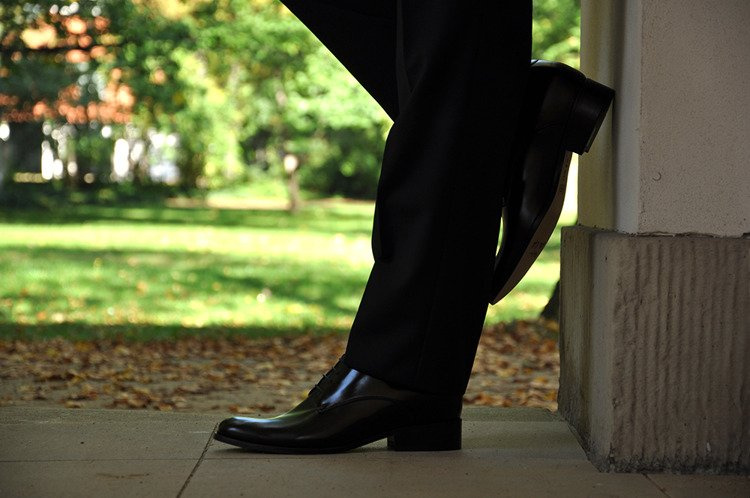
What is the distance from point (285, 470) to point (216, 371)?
397 cm

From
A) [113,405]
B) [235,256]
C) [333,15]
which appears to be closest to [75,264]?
[235,256]

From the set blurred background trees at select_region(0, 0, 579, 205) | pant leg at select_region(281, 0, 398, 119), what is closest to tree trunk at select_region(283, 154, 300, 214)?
blurred background trees at select_region(0, 0, 579, 205)

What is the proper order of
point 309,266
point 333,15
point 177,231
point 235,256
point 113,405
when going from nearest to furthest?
point 333,15
point 113,405
point 309,266
point 235,256
point 177,231

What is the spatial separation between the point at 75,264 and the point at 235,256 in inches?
97.6

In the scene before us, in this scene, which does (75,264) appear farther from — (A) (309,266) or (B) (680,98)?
(B) (680,98)

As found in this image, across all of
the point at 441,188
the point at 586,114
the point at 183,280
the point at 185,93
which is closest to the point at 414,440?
the point at 441,188

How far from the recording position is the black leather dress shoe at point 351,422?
208 cm

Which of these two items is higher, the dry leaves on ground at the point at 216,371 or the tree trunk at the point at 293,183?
the tree trunk at the point at 293,183

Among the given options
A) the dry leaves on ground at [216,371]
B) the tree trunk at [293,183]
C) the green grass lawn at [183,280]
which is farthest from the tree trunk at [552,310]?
the tree trunk at [293,183]

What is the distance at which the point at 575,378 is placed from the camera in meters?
2.46

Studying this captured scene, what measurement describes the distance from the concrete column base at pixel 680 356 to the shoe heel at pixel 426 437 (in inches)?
12.8

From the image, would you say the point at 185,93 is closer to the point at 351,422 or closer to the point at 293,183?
the point at 293,183

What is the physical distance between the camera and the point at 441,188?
201 cm

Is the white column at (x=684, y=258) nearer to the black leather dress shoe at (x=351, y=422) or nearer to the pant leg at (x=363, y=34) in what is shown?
the black leather dress shoe at (x=351, y=422)
